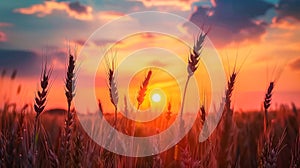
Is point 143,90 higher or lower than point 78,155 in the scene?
higher

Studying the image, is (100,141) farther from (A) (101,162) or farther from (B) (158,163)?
(B) (158,163)

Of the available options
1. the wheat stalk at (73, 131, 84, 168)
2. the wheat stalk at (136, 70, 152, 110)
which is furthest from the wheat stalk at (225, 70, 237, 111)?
the wheat stalk at (73, 131, 84, 168)

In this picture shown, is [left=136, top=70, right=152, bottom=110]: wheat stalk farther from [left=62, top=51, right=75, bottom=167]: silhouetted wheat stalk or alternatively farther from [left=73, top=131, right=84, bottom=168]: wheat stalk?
[left=73, top=131, right=84, bottom=168]: wheat stalk

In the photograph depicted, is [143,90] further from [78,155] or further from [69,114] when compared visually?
[78,155]

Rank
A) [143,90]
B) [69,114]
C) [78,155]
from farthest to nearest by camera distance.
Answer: [143,90] < [69,114] < [78,155]

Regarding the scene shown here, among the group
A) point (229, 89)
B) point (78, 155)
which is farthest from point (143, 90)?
point (78, 155)

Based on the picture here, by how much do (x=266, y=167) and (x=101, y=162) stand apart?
41.5 inches

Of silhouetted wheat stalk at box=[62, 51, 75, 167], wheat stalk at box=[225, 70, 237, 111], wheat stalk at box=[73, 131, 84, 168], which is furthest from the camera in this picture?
wheat stalk at box=[225, 70, 237, 111]

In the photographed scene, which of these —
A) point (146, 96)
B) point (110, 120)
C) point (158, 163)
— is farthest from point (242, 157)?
point (158, 163)

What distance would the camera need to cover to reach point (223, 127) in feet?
11.5

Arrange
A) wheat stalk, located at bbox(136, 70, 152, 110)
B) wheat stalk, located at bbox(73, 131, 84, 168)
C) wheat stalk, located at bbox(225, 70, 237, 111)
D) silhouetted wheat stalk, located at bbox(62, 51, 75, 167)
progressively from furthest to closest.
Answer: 1. wheat stalk, located at bbox(136, 70, 152, 110)
2. wheat stalk, located at bbox(225, 70, 237, 111)
3. silhouetted wheat stalk, located at bbox(62, 51, 75, 167)
4. wheat stalk, located at bbox(73, 131, 84, 168)

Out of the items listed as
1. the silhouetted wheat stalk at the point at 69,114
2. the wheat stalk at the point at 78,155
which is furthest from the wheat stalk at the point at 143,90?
the wheat stalk at the point at 78,155

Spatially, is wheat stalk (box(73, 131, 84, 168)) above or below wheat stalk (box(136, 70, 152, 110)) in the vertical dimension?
below

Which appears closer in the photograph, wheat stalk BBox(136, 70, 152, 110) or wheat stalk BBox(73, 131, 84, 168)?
wheat stalk BBox(73, 131, 84, 168)
